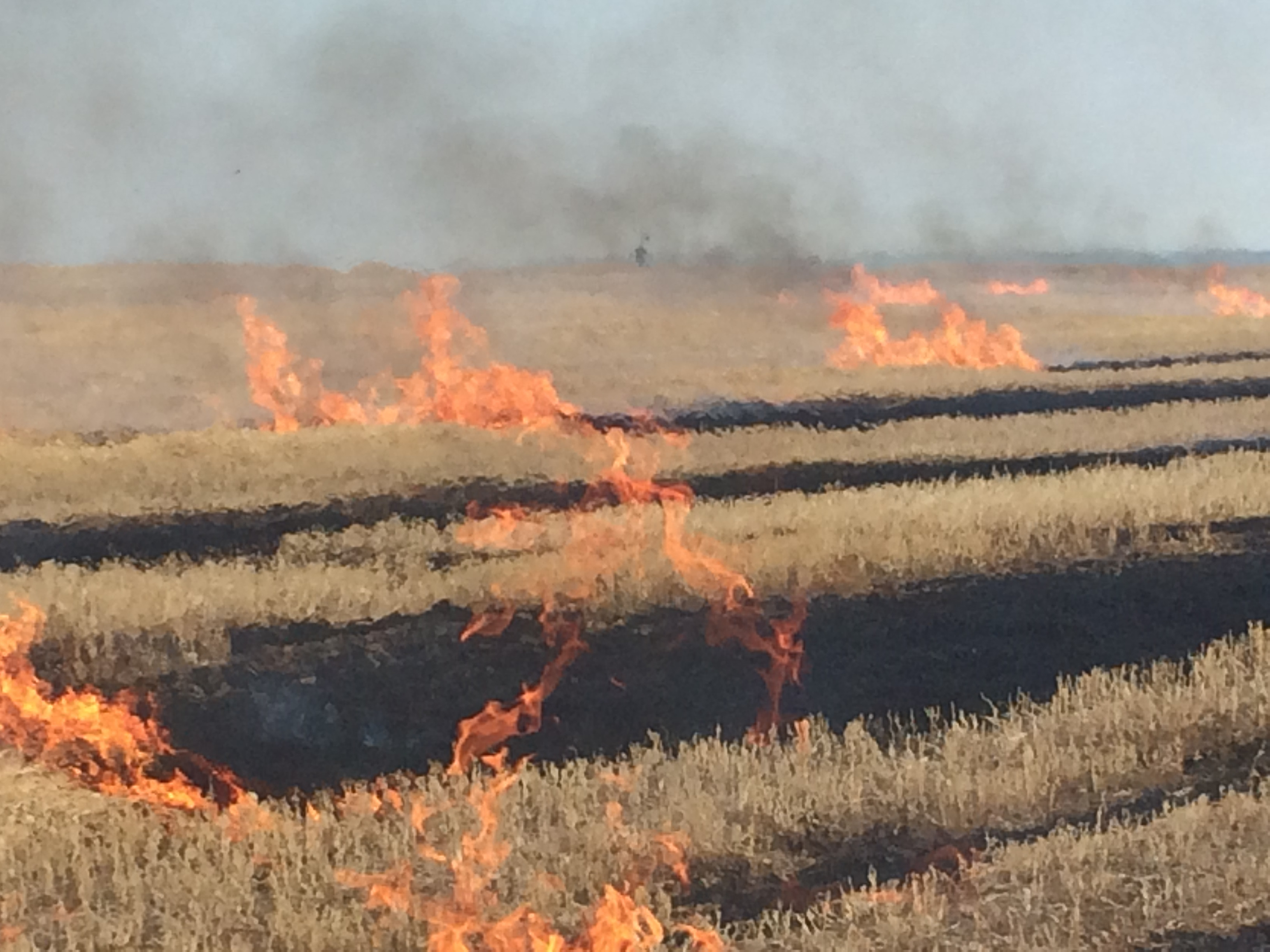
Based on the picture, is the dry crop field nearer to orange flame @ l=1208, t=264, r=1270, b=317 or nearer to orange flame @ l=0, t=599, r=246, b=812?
orange flame @ l=0, t=599, r=246, b=812

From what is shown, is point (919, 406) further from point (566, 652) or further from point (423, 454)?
point (566, 652)

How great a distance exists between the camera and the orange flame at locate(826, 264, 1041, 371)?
18.1m

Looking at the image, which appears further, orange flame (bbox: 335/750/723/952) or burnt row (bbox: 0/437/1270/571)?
burnt row (bbox: 0/437/1270/571)

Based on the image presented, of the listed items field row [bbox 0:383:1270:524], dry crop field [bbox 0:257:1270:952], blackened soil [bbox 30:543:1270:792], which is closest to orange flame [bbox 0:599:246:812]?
dry crop field [bbox 0:257:1270:952]

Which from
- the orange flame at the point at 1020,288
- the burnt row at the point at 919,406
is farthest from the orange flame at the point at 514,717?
the orange flame at the point at 1020,288

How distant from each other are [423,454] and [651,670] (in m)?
4.54

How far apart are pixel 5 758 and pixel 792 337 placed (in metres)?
12.7

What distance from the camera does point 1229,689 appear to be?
5754 mm

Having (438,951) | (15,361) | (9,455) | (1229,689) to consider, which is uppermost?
(15,361)

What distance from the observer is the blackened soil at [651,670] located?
562cm

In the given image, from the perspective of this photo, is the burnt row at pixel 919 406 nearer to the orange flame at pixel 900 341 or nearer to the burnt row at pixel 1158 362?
the burnt row at pixel 1158 362

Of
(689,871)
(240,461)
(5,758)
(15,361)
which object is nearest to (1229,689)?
(689,871)

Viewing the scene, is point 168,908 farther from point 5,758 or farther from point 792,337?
point 792,337

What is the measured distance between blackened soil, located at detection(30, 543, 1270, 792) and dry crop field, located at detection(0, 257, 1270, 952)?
0.9 inches
